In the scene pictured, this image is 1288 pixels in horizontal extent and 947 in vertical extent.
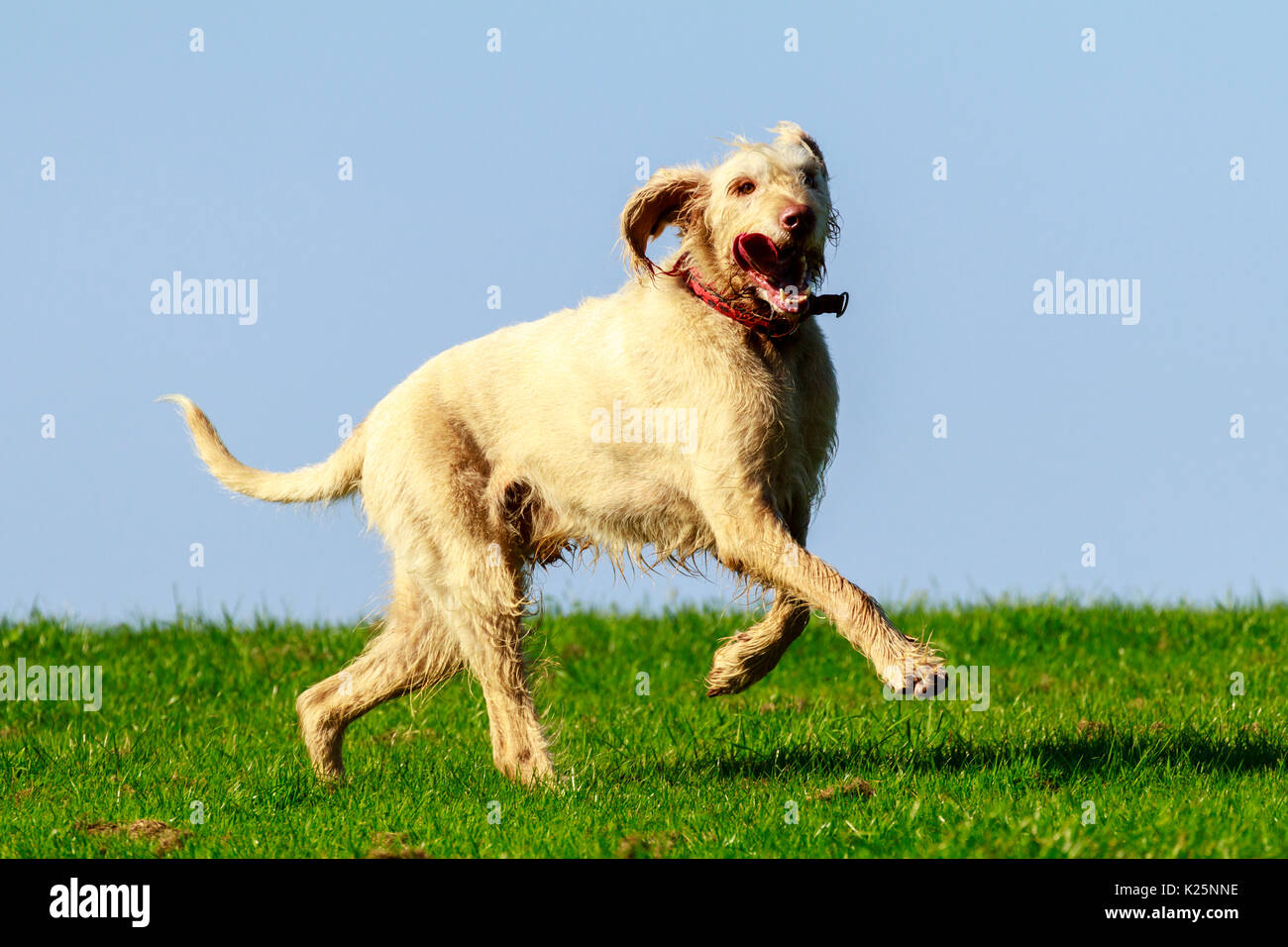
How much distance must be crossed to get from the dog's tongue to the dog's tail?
7.09 ft

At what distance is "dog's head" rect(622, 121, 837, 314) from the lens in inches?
231

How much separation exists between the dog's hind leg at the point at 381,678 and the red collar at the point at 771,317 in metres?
1.91

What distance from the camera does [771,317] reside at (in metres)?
5.99

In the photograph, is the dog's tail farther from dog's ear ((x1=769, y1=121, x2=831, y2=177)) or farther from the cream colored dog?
dog's ear ((x1=769, y1=121, x2=831, y2=177))

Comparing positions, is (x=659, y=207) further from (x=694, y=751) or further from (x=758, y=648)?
(x=694, y=751)

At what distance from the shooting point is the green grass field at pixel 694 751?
5.16 m

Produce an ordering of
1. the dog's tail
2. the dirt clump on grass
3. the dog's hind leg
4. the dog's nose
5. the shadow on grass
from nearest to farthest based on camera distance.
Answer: the dirt clump on grass, the dog's nose, the shadow on grass, the dog's hind leg, the dog's tail

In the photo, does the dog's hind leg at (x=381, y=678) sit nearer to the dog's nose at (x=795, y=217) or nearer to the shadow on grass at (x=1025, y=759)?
A: the shadow on grass at (x=1025, y=759)

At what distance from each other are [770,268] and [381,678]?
2585 millimetres
